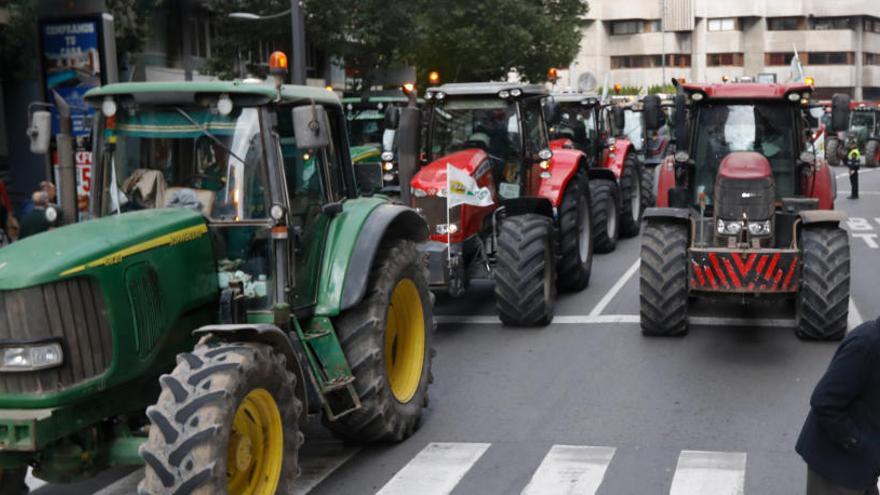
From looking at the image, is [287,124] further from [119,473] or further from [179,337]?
[119,473]

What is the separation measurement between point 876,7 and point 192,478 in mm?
85490

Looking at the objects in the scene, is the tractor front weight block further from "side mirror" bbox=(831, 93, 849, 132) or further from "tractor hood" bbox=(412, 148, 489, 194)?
"tractor hood" bbox=(412, 148, 489, 194)

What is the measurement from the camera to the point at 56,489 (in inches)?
295

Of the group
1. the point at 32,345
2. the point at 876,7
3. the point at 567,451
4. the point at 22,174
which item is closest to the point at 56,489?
the point at 32,345

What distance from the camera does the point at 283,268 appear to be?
6953mm

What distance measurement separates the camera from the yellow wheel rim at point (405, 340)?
855cm

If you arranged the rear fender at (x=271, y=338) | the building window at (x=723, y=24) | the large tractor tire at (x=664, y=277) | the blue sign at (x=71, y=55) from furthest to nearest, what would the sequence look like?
the building window at (x=723, y=24)
the blue sign at (x=71, y=55)
the large tractor tire at (x=664, y=277)
the rear fender at (x=271, y=338)

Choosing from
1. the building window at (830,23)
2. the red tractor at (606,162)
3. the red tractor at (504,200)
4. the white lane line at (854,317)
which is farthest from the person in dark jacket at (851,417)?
the building window at (830,23)

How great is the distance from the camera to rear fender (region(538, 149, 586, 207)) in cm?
1366

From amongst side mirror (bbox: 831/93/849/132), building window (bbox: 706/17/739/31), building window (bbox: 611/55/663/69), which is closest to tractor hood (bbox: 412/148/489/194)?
side mirror (bbox: 831/93/849/132)

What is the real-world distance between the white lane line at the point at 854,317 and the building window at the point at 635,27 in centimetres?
7033

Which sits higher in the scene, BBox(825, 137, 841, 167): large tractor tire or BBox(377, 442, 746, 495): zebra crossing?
BBox(825, 137, 841, 167): large tractor tire

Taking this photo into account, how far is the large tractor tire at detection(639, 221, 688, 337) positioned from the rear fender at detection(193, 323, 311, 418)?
5.00m

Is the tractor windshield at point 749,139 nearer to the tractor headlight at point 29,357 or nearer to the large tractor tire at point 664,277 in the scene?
the large tractor tire at point 664,277
